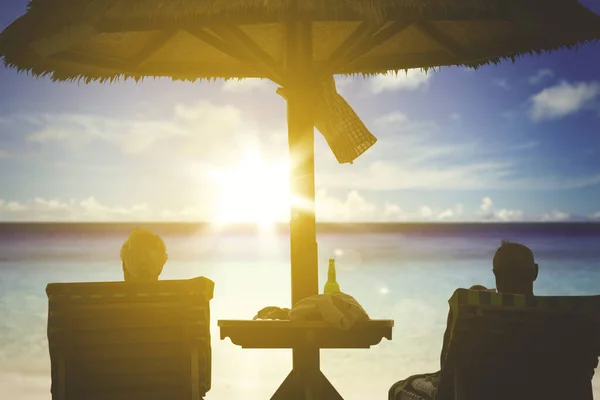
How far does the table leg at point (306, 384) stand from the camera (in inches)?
207

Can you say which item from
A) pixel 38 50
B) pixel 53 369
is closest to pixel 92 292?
pixel 53 369

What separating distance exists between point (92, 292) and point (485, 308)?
2.12 meters

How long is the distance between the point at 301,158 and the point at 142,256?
1659 mm

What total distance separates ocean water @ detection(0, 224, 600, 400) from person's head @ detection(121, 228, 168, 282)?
4.98m

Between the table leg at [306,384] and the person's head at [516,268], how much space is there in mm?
1653

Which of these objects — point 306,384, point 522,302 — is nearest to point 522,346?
point 522,302

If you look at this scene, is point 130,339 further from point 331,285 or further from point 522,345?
point 522,345

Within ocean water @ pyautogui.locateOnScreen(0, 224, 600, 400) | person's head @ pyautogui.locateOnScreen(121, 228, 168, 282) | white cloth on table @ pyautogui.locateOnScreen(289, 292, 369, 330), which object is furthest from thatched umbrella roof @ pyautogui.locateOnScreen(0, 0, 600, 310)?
ocean water @ pyautogui.locateOnScreen(0, 224, 600, 400)

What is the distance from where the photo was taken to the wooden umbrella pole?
18.5ft

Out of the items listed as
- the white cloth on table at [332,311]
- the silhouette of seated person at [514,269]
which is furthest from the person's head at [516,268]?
the white cloth on table at [332,311]

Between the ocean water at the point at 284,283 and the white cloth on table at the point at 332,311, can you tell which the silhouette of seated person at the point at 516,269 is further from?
the ocean water at the point at 284,283

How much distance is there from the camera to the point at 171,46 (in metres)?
7.17

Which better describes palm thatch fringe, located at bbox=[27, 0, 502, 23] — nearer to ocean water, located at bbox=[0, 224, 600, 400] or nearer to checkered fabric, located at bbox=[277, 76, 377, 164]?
checkered fabric, located at bbox=[277, 76, 377, 164]

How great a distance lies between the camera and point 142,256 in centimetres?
446
